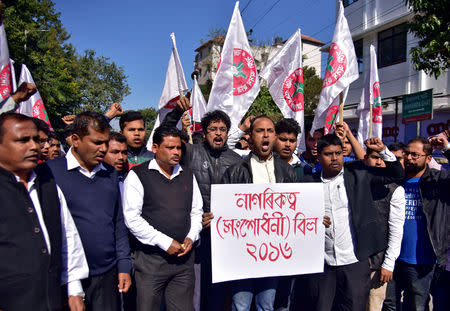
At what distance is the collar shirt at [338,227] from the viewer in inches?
108

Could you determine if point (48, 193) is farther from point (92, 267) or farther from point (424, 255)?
point (424, 255)

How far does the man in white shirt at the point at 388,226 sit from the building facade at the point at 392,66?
13.3m

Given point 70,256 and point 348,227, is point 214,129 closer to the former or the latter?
point 348,227

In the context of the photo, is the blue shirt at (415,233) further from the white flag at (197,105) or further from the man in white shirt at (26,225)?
the white flag at (197,105)

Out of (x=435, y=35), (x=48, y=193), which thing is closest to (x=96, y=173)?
(x=48, y=193)

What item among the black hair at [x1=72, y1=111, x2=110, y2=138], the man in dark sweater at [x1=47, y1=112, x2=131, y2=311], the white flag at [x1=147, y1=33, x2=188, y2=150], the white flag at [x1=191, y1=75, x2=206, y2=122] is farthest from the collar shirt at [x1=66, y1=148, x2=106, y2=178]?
the white flag at [x1=191, y1=75, x2=206, y2=122]

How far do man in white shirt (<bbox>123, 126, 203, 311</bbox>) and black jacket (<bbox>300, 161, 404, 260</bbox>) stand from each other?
1402 millimetres

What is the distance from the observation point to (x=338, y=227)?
2.80m

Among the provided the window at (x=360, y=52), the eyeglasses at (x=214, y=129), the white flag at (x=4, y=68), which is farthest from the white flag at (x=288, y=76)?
the window at (x=360, y=52)

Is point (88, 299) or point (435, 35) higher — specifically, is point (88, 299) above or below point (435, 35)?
below

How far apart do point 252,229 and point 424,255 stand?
182 cm

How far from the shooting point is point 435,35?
7.57m

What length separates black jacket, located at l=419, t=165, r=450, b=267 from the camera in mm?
3045

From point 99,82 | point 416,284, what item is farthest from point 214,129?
point 99,82
